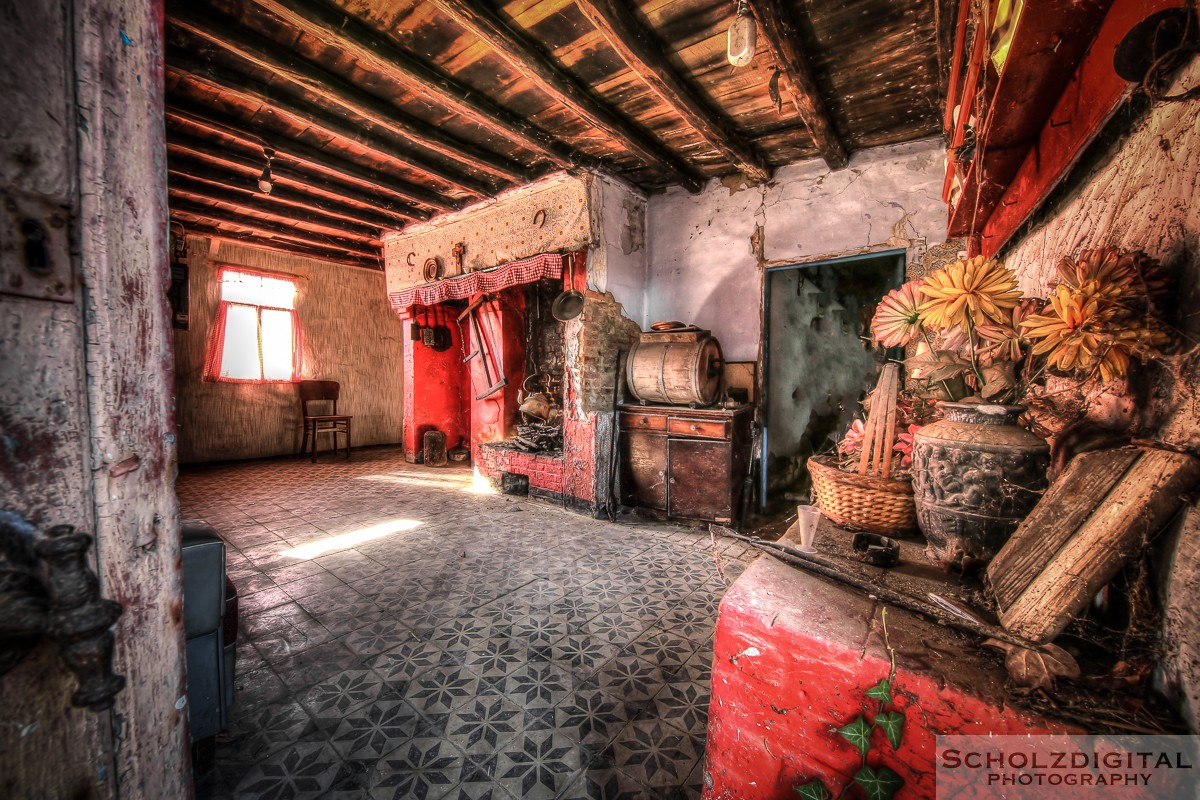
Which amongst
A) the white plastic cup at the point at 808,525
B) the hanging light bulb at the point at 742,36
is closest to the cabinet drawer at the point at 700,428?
the white plastic cup at the point at 808,525

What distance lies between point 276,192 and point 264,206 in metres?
0.59

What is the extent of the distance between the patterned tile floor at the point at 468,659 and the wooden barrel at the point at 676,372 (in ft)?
4.26

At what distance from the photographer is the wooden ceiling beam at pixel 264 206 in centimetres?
503

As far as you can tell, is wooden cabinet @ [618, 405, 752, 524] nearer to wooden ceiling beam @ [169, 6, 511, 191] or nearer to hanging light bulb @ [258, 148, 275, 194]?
wooden ceiling beam @ [169, 6, 511, 191]

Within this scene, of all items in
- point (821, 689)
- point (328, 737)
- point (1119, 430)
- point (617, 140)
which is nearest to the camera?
Answer: point (821, 689)

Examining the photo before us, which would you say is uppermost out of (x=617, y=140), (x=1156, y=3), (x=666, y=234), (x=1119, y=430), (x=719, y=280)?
(x=617, y=140)

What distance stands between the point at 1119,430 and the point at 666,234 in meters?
4.69

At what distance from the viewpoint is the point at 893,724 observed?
0.89 meters

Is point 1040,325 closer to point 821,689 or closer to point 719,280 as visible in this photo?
point 821,689

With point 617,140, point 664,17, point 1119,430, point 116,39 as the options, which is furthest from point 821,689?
point 617,140

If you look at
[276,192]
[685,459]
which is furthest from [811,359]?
[276,192]

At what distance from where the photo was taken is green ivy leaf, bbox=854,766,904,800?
0.88m

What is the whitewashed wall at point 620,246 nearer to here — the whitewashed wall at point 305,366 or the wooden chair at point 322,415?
the wooden chair at point 322,415

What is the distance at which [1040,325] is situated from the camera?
1047 mm
